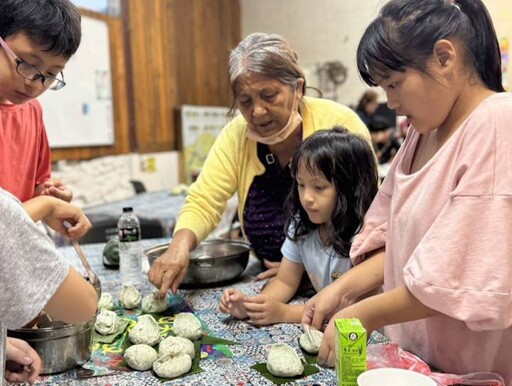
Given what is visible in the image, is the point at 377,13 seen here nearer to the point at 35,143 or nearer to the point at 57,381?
the point at 57,381

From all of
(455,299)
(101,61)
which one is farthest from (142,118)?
(455,299)

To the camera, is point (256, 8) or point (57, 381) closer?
point (57, 381)

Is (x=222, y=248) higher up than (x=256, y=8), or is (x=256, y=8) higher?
(x=256, y=8)

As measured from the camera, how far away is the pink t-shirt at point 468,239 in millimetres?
768

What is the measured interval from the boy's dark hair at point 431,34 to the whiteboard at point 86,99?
11.5 feet

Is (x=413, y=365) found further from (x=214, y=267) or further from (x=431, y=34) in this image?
(x=214, y=267)

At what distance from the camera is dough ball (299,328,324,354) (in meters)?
1.05

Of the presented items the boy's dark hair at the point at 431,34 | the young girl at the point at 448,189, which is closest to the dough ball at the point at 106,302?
the young girl at the point at 448,189

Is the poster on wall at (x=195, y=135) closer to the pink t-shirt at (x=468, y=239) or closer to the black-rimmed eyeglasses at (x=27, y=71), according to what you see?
the black-rimmed eyeglasses at (x=27, y=71)

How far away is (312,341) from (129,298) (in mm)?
580

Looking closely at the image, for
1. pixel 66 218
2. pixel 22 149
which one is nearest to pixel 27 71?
pixel 66 218

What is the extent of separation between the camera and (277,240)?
1.72m

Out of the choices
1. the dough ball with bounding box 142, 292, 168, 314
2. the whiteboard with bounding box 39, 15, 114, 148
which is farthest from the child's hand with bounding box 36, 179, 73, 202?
the whiteboard with bounding box 39, 15, 114, 148

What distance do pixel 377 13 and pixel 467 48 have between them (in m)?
0.19
